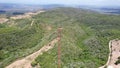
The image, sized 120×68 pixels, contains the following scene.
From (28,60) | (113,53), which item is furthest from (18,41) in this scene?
(113,53)

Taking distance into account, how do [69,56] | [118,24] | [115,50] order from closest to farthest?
[69,56] → [115,50] → [118,24]

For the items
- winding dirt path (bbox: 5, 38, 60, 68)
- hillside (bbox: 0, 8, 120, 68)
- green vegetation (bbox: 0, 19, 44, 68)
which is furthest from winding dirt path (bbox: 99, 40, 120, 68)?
green vegetation (bbox: 0, 19, 44, 68)

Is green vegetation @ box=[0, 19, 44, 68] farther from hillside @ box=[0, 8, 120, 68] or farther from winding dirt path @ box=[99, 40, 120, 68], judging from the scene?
winding dirt path @ box=[99, 40, 120, 68]

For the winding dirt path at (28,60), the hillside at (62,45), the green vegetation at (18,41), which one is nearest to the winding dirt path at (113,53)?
the hillside at (62,45)

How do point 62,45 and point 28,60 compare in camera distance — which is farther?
point 62,45

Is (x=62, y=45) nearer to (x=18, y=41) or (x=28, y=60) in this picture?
(x=28, y=60)

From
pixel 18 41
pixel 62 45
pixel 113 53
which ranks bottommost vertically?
pixel 113 53

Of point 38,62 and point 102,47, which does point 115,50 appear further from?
point 38,62

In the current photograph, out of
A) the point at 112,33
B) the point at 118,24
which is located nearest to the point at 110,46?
the point at 112,33
